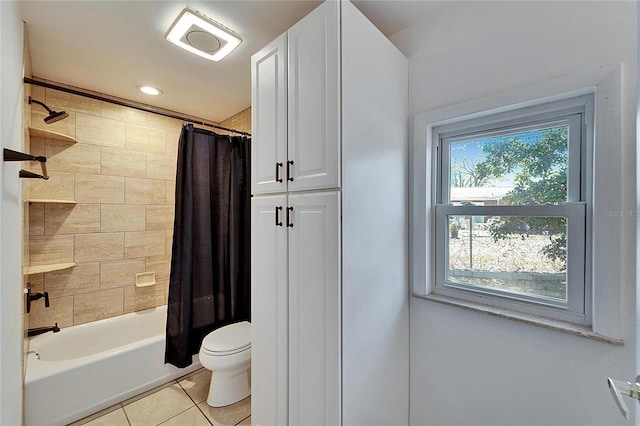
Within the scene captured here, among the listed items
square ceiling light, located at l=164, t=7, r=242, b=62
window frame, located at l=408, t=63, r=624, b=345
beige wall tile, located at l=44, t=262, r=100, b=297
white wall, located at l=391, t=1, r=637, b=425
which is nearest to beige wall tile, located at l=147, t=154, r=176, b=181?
Answer: beige wall tile, located at l=44, t=262, r=100, b=297

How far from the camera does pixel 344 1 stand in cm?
111

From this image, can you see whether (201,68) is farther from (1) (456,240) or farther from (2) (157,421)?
(2) (157,421)

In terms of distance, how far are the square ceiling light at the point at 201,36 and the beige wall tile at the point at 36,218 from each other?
69.0 inches

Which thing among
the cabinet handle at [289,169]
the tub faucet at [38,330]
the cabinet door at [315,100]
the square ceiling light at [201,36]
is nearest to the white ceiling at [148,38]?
the square ceiling light at [201,36]

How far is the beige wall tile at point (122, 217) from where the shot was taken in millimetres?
2434

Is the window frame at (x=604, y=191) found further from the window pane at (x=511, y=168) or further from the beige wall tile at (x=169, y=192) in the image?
the beige wall tile at (x=169, y=192)

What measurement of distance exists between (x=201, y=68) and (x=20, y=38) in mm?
941

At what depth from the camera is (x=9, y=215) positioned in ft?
3.72

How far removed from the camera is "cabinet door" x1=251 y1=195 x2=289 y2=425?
133cm

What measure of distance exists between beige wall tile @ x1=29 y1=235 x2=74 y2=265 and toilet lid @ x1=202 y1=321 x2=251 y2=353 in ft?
4.70

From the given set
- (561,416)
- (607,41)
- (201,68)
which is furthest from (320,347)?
(201,68)

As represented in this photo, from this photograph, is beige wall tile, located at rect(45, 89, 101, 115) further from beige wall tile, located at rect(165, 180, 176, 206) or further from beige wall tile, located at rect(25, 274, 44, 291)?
beige wall tile, located at rect(25, 274, 44, 291)

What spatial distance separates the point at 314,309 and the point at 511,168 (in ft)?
3.93

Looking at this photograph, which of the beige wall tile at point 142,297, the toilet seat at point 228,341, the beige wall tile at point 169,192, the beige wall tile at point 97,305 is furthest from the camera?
the beige wall tile at point 169,192
